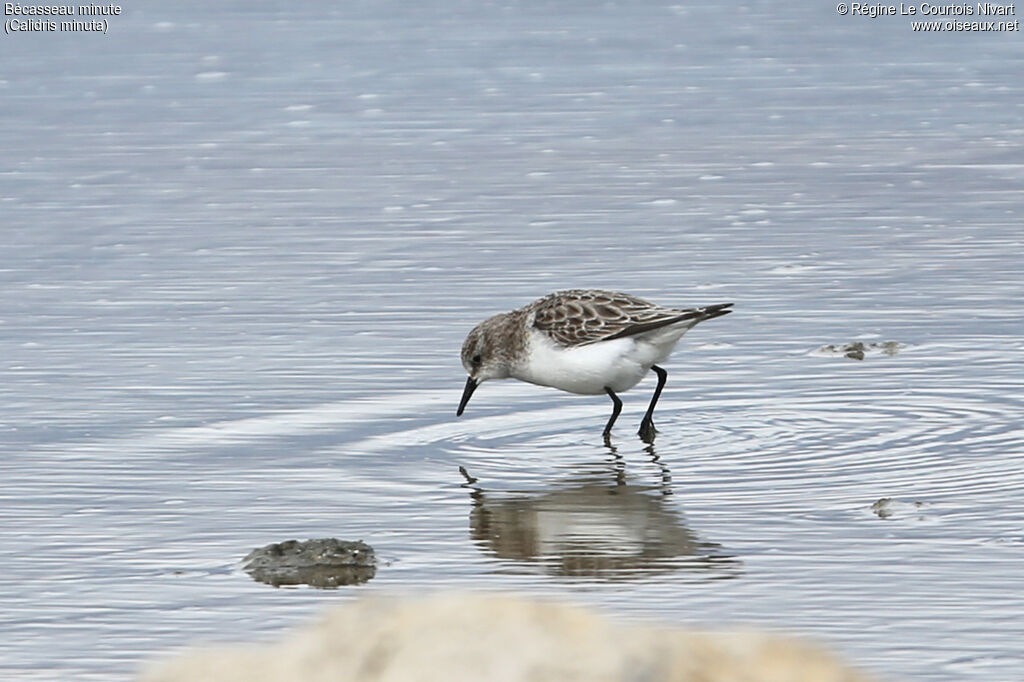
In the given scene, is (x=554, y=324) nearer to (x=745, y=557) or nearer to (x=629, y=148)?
(x=745, y=557)

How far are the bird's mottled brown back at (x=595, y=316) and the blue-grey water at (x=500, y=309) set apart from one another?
41 centimetres

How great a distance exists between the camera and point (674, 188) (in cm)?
1430

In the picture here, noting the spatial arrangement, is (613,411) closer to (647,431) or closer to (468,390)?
(647,431)

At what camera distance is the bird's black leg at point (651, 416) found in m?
9.24

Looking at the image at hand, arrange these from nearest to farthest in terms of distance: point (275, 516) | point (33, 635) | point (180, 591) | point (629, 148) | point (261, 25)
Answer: point (33, 635) → point (180, 591) → point (275, 516) → point (629, 148) → point (261, 25)

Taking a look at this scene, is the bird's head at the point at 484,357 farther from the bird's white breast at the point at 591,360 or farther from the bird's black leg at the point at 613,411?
the bird's black leg at the point at 613,411

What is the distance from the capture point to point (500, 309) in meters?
11.2

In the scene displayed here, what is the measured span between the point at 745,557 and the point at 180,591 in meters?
1.83

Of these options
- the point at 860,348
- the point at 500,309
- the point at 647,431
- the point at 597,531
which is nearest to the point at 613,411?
the point at 647,431

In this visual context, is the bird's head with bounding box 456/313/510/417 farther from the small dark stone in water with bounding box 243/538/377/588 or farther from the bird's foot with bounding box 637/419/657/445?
the small dark stone in water with bounding box 243/538/377/588

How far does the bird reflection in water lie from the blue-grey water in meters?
0.02

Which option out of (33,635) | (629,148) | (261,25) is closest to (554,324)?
(33,635)

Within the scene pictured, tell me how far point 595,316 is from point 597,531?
2.08 m

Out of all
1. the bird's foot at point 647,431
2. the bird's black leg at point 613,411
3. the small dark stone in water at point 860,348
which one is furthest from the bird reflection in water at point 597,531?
the small dark stone in water at point 860,348
